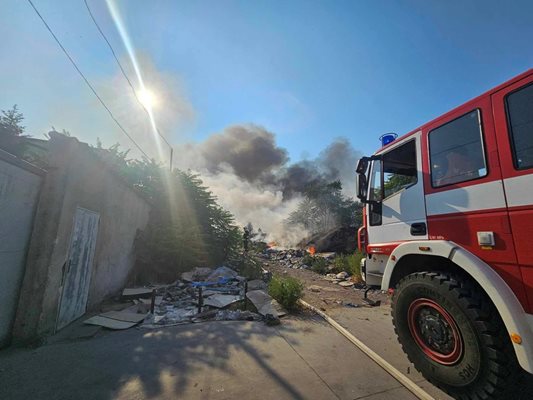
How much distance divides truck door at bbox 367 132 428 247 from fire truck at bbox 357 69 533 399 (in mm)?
15

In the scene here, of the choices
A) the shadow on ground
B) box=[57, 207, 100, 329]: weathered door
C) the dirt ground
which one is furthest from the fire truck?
box=[57, 207, 100, 329]: weathered door

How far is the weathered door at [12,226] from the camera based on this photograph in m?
3.17

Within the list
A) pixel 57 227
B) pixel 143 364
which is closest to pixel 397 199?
pixel 143 364

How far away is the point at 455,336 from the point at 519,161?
159cm

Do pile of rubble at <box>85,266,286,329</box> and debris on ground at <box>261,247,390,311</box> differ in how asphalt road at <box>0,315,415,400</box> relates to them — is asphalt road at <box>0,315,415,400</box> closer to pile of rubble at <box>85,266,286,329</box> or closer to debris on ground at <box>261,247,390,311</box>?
pile of rubble at <box>85,266,286,329</box>

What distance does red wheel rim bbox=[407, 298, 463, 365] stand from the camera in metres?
2.32

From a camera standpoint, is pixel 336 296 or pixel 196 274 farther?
pixel 196 274

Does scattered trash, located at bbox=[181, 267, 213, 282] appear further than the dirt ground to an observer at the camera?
Yes

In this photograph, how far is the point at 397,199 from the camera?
10.3 ft

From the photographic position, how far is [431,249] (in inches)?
98.3

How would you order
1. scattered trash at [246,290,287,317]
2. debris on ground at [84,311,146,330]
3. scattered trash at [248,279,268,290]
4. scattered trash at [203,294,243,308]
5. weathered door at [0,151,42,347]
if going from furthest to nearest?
scattered trash at [248,279,268,290]
scattered trash at [203,294,243,308]
scattered trash at [246,290,287,317]
debris on ground at [84,311,146,330]
weathered door at [0,151,42,347]

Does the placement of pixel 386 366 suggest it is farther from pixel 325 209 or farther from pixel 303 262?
pixel 325 209

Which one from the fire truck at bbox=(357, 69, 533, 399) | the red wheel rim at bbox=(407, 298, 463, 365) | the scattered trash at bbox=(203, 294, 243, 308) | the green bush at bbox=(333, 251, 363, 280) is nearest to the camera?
the fire truck at bbox=(357, 69, 533, 399)

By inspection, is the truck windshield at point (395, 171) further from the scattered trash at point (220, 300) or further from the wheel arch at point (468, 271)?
the scattered trash at point (220, 300)
